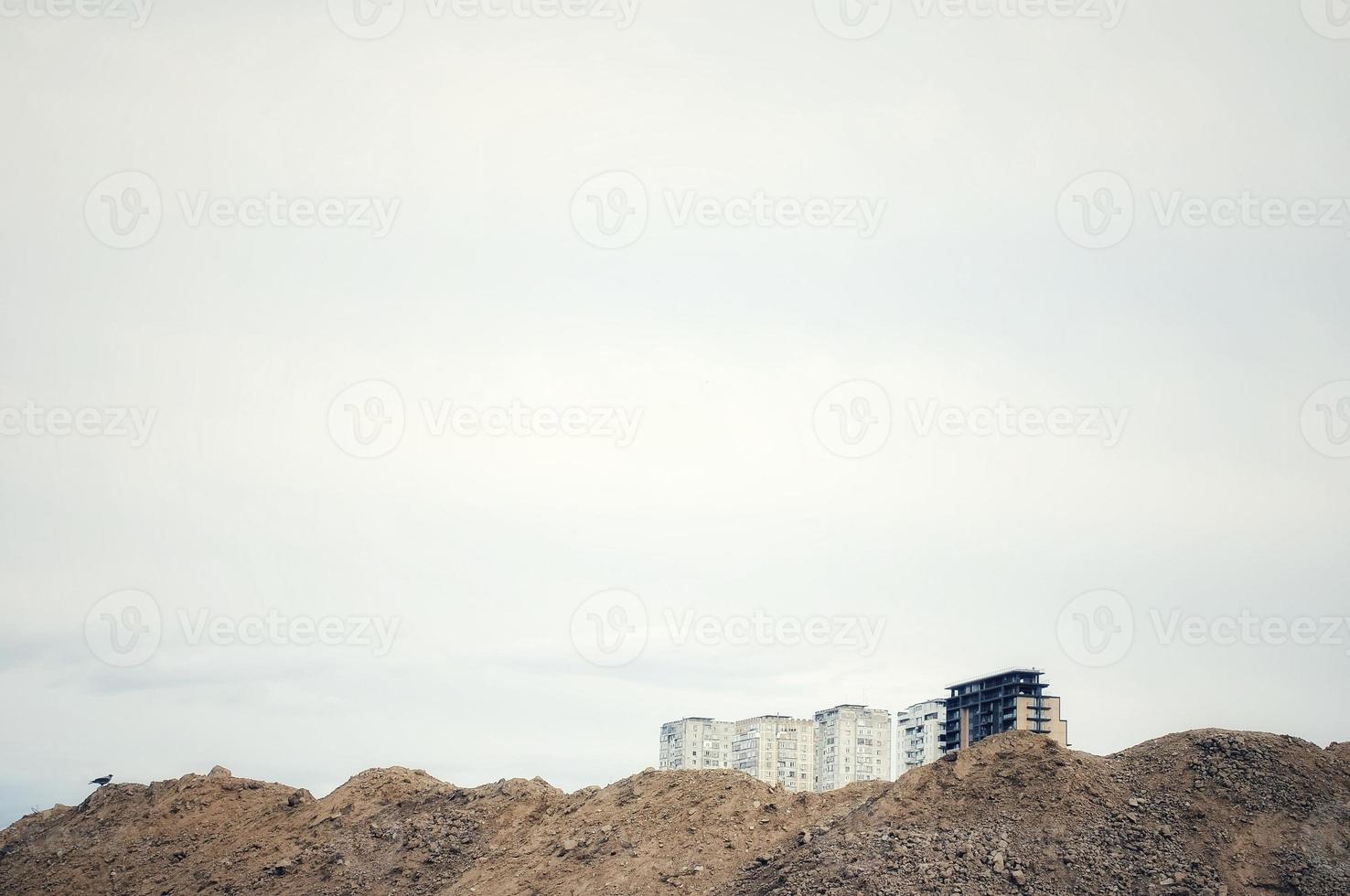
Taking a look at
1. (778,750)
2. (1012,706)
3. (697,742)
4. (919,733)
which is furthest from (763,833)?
(919,733)

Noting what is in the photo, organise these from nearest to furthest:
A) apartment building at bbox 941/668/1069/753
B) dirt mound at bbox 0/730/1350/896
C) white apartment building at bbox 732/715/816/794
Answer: dirt mound at bbox 0/730/1350/896
apartment building at bbox 941/668/1069/753
white apartment building at bbox 732/715/816/794

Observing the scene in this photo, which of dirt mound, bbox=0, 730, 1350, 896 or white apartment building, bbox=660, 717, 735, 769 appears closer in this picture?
dirt mound, bbox=0, 730, 1350, 896

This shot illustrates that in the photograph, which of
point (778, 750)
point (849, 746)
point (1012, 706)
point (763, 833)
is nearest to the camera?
point (763, 833)

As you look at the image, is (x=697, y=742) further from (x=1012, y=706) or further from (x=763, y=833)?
(x=763, y=833)

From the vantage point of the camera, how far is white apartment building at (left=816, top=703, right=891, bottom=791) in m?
91.5

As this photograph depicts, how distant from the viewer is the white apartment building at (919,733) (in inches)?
3593

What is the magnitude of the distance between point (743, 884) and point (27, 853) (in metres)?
22.0

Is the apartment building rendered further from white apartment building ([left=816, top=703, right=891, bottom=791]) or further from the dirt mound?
white apartment building ([left=816, top=703, right=891, bottom=791])

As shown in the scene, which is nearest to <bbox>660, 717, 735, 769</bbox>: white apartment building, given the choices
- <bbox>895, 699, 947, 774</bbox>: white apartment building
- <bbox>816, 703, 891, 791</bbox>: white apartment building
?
<bbox>816, 703, 891, 791</bbox>: white apartment building

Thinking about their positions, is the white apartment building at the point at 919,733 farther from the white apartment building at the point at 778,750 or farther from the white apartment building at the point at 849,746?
the white apartment building at the point at 778,750

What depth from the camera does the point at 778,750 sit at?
8819 centimetres

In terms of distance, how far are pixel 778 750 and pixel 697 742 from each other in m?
7.68

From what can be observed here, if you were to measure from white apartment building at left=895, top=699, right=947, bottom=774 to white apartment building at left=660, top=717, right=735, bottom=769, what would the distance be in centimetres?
1407

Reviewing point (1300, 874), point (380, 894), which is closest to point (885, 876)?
point (1300, 874)
